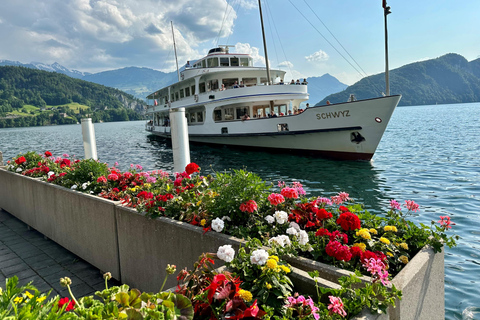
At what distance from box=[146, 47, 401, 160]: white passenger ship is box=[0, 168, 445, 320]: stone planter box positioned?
12.7 metres

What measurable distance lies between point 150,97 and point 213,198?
35214 mm

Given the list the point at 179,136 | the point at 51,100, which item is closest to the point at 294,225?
the point at 179,136

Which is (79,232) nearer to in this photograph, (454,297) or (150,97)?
(454,297)

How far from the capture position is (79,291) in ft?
12.9

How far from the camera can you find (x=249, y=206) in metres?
2.87

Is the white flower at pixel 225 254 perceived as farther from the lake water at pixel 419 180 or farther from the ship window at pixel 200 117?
the ship window at pixel 200 117

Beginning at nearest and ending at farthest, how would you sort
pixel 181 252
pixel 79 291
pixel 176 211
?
1. pixel 181 252
2. pixel 176 211
3. pixel 79 291

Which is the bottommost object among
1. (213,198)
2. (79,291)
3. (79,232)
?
(79,291)

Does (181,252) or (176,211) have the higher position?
(176,211)

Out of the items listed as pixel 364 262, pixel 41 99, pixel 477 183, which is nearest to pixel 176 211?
pixel 364 262

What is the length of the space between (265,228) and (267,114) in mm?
18058

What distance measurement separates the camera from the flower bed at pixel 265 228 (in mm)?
2342

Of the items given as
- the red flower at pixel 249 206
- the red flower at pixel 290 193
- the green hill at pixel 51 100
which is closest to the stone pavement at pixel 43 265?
the red flower at pixel 249 206

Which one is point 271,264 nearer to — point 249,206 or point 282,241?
point 282,241
